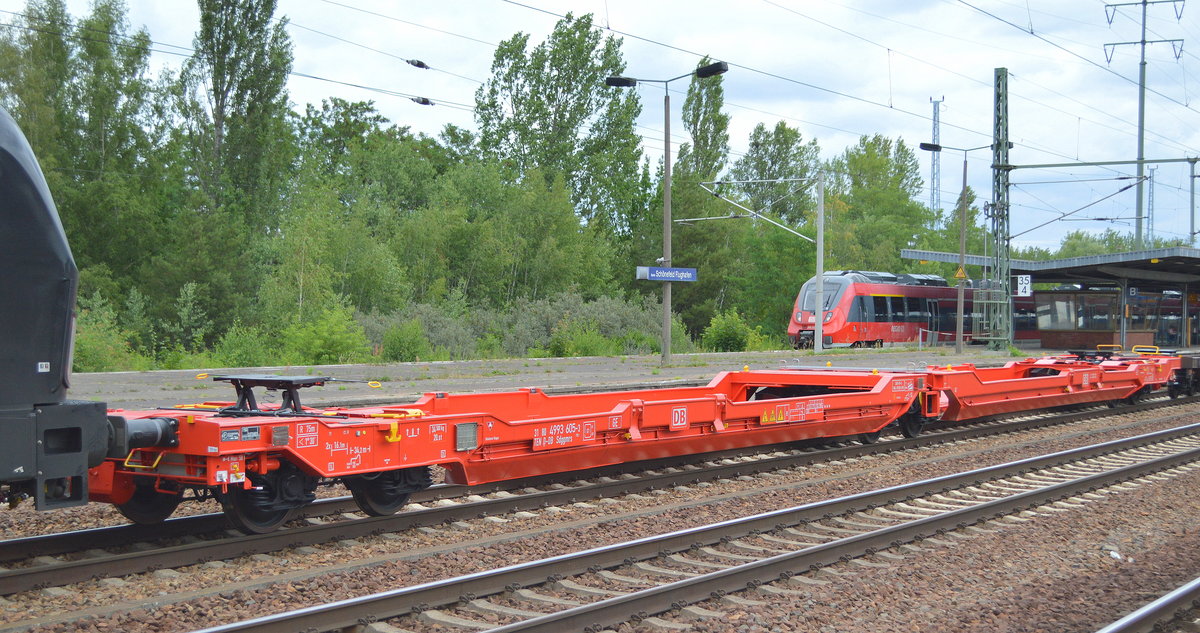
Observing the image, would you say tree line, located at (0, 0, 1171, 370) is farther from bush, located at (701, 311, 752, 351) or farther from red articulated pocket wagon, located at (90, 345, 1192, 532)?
red articulated pocket wagon, located at (90, 345, 1192, 532)

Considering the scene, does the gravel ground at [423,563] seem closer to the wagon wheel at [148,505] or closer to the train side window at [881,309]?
the wagon wheel at [148,505]

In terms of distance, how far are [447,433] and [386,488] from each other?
2.21 ft

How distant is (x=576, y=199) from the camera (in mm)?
58219

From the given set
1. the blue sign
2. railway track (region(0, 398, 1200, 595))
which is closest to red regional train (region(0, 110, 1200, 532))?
railway track (region(0, 398, 1200, 595))

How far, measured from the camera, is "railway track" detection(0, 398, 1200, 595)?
259 inches

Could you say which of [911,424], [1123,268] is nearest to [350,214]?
[1123,268]

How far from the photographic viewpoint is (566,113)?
56.6m

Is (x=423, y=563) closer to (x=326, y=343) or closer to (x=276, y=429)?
(x=276, y=429)

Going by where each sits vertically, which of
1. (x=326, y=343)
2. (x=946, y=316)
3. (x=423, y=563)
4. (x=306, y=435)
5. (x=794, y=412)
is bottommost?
(x=423, y=563)

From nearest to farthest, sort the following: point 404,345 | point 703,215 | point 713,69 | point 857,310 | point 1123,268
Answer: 1. point 713,69
2. point 404,345
3. point 1123,268
4. point 857,310
5. point 703,215

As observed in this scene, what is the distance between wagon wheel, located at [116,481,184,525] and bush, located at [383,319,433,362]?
21.3 metres

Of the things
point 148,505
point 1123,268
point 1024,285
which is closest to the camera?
point 148,505

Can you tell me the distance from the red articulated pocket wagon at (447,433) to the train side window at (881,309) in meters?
29.3

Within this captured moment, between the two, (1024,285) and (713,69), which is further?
(1024,285)
